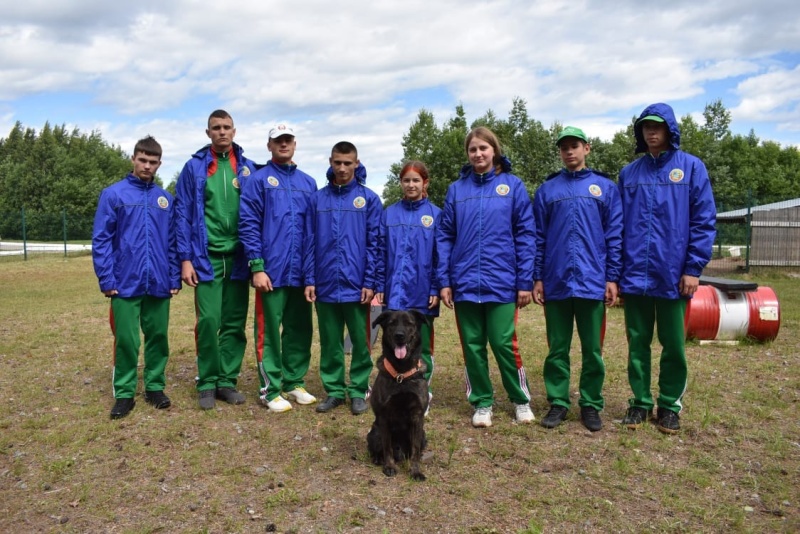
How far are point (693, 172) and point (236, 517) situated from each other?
4.24 m

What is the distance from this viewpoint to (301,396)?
611 cm

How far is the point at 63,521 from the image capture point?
12.4ft

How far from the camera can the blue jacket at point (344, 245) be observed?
5.66 metres

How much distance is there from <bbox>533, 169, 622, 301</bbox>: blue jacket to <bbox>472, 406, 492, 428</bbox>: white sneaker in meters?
1.13

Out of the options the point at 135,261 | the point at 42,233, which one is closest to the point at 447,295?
the point at 135,261

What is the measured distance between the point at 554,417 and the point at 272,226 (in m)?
3.04

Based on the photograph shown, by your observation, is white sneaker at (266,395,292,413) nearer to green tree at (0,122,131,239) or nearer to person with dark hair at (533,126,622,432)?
A: person with dark hair at (533,126,622,432)

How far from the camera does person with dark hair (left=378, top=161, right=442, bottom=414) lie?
5.50 meters

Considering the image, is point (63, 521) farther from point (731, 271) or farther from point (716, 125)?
point (716, 125)

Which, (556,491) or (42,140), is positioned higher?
(42,140)

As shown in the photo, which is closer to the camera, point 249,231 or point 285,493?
point 285,493

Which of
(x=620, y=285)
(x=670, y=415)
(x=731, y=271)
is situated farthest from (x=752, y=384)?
(x=731, y=271)

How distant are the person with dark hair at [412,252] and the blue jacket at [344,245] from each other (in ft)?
0.59

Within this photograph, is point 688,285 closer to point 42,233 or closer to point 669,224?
point 669,224
